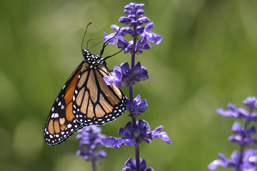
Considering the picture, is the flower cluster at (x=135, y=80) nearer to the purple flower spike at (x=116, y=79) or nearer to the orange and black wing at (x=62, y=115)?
the purple flower spike at (x=116, y=79)

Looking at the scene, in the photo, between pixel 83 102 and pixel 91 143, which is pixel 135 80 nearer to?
pixel 91 143

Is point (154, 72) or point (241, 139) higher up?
point (154, 72)

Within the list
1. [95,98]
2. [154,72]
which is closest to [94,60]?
[95,98]

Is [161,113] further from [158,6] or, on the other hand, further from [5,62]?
[5,62]

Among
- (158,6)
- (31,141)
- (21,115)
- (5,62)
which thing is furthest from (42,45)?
(158,6)

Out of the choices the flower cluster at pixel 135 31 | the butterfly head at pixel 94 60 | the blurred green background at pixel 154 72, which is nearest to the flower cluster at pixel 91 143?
the butterfly head at pixel 94 60

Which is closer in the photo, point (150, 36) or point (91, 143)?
point (150, 36)

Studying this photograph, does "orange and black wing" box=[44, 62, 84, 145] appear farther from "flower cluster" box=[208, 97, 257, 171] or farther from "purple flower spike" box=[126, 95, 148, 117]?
"flower cluster" box=[208, 97, 257, 171]

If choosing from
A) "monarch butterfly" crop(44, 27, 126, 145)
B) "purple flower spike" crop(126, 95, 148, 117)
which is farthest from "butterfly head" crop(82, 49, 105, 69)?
"purple flower spike" crop(126, 95, 148, 117)
